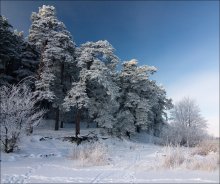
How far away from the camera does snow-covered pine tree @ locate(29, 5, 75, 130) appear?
29328mm

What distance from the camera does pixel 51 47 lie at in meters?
29.9

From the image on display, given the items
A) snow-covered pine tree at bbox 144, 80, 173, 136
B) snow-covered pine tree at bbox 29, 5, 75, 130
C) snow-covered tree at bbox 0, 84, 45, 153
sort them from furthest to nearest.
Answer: snow-covered pine tree at bbox 144, 80, 173, 136 < snow-covered pine tree at bbox 29, 5, 75, 130 < snow-covered tree at bbox 0, 84, 45, 153

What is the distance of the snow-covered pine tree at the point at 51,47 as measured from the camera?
96.2 feet

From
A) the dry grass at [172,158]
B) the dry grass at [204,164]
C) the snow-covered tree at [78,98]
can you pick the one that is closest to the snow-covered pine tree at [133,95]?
the snow-covered tree at [78,98]

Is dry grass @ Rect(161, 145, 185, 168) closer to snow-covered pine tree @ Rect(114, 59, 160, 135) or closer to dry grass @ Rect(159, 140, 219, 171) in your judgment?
dry grass @ Rect(159, 140, 219, 171)

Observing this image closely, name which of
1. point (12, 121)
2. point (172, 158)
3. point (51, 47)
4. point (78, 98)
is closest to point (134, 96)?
point (78, 98)

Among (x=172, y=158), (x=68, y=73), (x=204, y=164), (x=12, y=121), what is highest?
(x=68, y=73)

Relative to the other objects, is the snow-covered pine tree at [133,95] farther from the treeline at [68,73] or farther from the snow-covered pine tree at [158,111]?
the snow-covered pine tree at [158,111]

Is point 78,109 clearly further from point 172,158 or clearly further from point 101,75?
point 172,158

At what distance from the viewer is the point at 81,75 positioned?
97.7ft

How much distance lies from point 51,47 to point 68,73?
503 cm

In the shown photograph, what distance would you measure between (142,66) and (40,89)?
14606mm

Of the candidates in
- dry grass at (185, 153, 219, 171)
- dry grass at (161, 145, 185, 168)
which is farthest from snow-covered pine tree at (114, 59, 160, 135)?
dry grass at (185, 153, 219, 171)

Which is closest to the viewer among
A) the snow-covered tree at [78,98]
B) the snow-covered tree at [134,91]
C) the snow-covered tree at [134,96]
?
the snow-covered tree at [78,98]
